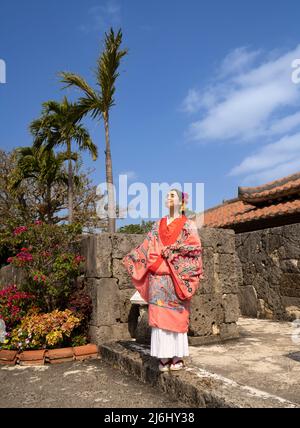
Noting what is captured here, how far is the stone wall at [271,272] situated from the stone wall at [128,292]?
6.12 ft

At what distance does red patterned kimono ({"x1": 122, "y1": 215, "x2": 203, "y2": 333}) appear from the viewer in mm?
3709

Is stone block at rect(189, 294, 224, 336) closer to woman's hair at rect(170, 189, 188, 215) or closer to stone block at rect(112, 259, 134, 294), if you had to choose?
stone block at rect(112, 259, 134, 294)

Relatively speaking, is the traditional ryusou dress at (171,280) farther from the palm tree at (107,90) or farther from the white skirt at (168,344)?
the palm tree at (107,90)

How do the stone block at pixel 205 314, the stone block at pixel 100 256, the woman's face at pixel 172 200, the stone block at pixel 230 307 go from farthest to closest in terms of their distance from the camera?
the stone block at pixel 230 307 → the stone block at pixel 100 256 → the stone block at pixel 205 314 → the woman's face at pixel 172 200

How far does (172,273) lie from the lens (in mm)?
3795

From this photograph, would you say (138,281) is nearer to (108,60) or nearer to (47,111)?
(108,60)

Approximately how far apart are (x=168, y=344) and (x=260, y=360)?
47.8 inches

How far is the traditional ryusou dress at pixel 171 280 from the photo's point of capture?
3.68m

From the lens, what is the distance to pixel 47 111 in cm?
1384

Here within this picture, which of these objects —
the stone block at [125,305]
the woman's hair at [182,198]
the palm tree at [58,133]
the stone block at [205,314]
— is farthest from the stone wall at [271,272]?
the palm tree at [58,133]

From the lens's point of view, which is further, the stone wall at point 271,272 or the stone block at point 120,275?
the stone wall at point 271,272

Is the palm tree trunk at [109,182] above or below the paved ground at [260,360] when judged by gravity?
above

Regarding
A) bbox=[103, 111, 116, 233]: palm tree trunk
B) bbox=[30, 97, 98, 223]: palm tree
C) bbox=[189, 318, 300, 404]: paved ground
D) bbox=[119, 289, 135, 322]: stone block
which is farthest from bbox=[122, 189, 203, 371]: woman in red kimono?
bbox=[30, 97, 98, 223]: palm tree

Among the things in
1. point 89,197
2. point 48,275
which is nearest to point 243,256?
point 48,275
